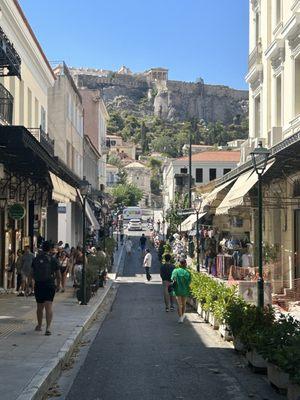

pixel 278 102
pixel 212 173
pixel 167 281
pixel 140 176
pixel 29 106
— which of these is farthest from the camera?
pixel 140 176

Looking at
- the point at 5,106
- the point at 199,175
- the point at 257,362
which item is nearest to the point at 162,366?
the point at 257,362

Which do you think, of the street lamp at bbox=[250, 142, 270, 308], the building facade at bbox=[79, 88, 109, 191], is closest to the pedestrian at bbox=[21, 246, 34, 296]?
the street lamp at bbox=[250, 142, 270, 308]

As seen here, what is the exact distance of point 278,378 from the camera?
802 cm

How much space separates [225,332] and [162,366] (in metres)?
3.17

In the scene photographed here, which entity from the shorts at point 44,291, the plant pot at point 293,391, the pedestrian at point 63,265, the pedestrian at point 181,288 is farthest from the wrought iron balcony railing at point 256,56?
the plant pot at point 293,391

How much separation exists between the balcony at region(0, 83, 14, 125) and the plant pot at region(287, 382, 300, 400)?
12621 mm

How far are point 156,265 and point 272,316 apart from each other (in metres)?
33.3

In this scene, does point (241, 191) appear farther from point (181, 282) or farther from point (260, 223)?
point (260, 223)

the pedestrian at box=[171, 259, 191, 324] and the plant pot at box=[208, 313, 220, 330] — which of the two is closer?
the plant pot at box=[208, 313, 220, 330]

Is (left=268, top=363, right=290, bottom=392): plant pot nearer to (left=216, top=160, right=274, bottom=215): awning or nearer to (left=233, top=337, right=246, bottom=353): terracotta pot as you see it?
(left=233, top=337, right=246, bottom=353): terracotta pot

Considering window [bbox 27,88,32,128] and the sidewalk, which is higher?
window [bbox 27,88,32,128]

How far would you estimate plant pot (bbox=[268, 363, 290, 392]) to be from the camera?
786 centimetres

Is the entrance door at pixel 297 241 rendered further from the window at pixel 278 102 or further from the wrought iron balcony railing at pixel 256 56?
the wrought iron balcony railing at pixel 256 56

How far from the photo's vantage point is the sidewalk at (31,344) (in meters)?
7.89
